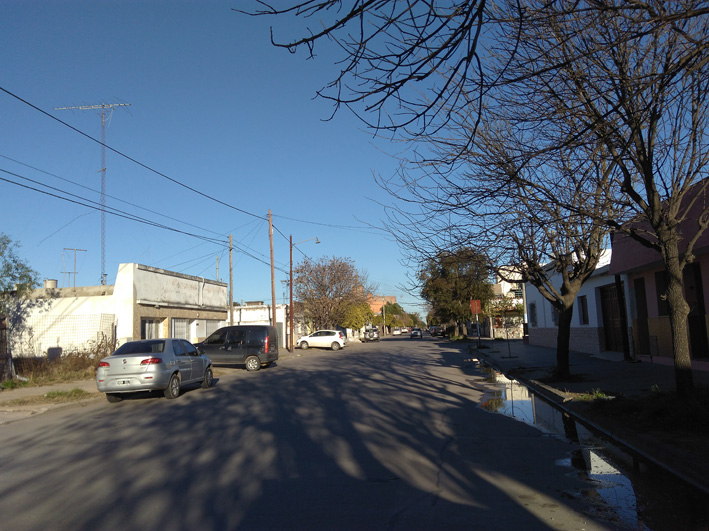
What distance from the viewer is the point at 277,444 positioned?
812 centimetres

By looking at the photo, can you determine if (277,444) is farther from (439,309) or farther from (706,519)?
(439,309)

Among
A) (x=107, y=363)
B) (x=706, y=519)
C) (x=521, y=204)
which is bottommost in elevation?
(x=706, y=519)

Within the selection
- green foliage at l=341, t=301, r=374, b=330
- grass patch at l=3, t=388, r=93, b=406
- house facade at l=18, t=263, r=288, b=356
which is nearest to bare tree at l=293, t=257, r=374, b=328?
green foliage at l=341, t=301, r=374, b=330

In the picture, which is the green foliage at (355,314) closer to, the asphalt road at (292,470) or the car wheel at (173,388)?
the car wheel at (173,388)

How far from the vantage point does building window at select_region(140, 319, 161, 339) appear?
88.4ft

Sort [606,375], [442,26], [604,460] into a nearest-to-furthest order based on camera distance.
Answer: [442,26] → [604,460] → [606,375]

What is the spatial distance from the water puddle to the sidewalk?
0.18 m

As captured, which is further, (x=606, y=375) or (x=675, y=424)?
(x=606, y=375)

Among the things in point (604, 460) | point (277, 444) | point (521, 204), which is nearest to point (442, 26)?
point (604, 460)

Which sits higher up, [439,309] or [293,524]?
[439,309]

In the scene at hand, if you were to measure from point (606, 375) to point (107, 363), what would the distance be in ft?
41.4

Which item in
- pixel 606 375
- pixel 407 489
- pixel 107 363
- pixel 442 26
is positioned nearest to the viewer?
pixel 442 26

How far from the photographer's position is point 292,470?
21.9 feet

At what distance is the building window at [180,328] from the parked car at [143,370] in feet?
52.5
